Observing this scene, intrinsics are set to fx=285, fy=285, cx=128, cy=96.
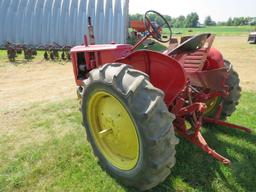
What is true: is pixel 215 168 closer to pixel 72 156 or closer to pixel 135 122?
pixel 135 122

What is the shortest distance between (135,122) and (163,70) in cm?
70

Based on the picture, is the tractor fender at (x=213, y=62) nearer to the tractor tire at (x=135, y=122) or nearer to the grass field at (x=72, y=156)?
the grass field at (x=72, y=156)

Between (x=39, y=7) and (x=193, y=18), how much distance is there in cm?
7949

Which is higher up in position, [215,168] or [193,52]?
[193,52]

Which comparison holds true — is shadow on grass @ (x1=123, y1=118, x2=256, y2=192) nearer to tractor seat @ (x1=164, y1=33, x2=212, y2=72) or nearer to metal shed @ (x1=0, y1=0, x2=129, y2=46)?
tractor seat @ (x1=164, y1=33, x2=212, y2=72)

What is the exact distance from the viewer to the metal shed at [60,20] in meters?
17.4

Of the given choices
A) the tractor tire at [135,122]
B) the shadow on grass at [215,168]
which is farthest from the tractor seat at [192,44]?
the shadow on grass at [215,168]

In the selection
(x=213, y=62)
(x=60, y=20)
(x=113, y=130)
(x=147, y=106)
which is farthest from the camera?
(x=60, y=20)

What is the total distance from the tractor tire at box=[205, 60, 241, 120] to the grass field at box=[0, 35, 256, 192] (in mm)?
295

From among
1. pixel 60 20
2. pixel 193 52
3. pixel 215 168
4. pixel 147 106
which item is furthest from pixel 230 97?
pixel 60 20

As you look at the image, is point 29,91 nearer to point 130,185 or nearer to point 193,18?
point 130,185

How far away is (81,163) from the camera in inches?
134

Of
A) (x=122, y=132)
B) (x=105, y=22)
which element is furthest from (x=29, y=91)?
(x=105, y=22)

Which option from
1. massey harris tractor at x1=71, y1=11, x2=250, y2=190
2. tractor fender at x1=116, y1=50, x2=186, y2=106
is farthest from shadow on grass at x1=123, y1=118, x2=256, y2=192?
tractor fender at x1=116, y1=50, x2=186, y2=106
